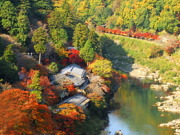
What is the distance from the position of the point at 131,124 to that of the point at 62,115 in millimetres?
9562

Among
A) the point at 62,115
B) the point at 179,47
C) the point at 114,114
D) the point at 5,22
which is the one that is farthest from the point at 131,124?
the point at 179,47

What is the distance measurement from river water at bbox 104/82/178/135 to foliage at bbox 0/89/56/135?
1019 centimetres

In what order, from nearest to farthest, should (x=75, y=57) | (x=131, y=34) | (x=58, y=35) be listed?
(x=75, y=57)
(x=58, y=35)
(x=131, y=34)

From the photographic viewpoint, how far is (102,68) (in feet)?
119

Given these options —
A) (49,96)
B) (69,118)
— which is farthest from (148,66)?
(69,118)


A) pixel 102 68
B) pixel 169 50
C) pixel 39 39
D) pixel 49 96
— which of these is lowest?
pixel 169 50

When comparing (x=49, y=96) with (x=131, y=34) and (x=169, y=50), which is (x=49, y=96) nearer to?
(x=169, y=50)

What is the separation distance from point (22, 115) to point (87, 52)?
2384 cm

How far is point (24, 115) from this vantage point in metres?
16.6

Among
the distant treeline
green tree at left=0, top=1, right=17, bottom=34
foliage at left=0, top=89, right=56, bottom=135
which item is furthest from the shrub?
foliage at left=0, top=89, right=56, bottom=135

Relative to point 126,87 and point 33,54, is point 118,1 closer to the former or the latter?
point 126,87

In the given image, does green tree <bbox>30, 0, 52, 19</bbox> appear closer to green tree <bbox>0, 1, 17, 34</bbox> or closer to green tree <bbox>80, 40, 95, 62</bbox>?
green tree <bbox>0, 1, 17, 34</bbox>

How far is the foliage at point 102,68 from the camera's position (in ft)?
118

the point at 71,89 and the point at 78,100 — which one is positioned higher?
the point at 71,89
